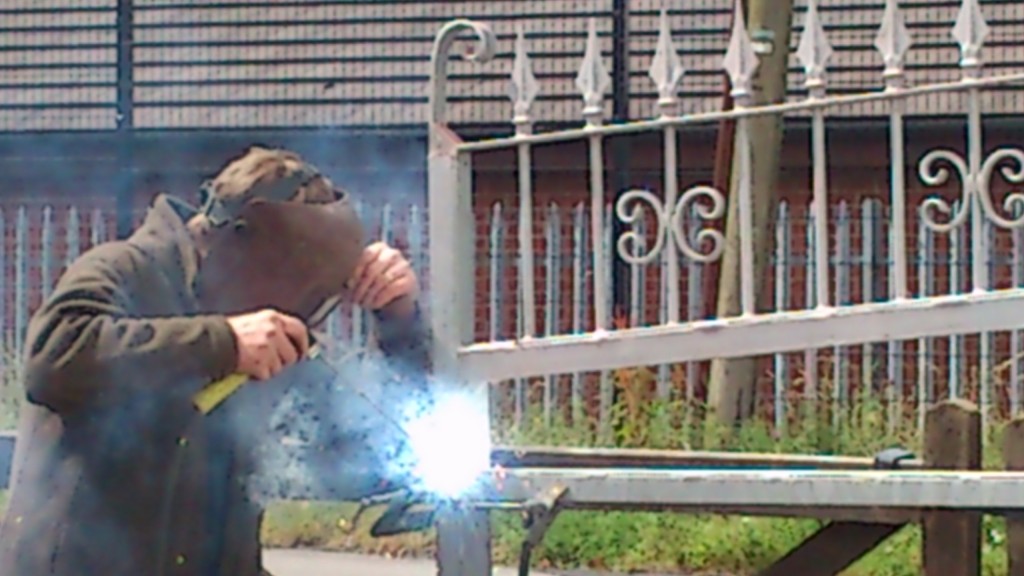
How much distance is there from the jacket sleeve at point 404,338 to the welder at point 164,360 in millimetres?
324

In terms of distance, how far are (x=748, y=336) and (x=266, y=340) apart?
4.95 ft

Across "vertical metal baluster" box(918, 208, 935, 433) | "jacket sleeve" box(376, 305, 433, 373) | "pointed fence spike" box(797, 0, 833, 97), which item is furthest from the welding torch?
"vertical metal baluster" box(918, 208, 935, 433)

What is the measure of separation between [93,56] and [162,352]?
8.10 meters

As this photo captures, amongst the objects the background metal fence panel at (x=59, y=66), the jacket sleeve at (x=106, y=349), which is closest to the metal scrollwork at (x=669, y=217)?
the jacket sleeve at (x=106, y=349)

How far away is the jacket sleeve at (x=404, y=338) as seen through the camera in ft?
8.38

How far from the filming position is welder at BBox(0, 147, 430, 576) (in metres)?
2.04

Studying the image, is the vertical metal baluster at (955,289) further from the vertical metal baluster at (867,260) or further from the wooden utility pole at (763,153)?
the wooden utility pole at (763,153)

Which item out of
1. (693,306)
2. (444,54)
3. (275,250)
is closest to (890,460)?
(444,54)

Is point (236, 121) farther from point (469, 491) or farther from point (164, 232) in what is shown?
point (164, 232)

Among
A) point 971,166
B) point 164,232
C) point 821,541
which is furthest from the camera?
point 821,541

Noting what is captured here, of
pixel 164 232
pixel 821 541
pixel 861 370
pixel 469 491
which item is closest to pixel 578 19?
pixel 861 370

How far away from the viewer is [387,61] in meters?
9.30

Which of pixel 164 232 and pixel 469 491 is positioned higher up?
pixel 164 232

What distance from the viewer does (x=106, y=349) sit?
6.62 feet
